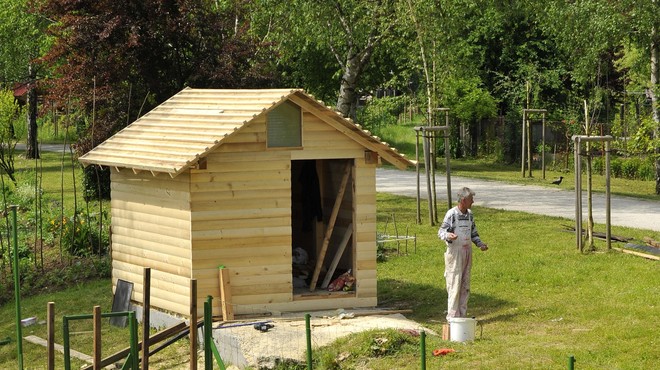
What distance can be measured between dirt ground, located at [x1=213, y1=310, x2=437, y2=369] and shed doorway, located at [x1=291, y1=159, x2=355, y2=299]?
165 centimetres

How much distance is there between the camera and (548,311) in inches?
621

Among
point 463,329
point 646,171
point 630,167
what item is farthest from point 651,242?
point 630,167

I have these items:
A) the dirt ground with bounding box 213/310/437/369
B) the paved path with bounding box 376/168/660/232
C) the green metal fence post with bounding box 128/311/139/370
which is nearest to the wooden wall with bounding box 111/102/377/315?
the dirt ground with bounding box 213/310/437/369

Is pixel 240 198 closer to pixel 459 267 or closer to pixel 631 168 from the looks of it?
pixel 459 267

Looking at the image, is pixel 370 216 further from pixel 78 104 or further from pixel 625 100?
pixel 625 100

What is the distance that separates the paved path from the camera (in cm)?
2505

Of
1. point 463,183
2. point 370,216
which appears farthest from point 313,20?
point 370,216

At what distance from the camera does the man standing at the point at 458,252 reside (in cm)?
1504

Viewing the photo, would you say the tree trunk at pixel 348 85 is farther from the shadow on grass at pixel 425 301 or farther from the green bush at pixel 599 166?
the shadow on grass at pixel 425 301

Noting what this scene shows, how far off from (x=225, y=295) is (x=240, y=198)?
133cm

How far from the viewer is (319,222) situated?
1866cm

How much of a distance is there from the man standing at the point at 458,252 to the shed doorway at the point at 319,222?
7.34 feet

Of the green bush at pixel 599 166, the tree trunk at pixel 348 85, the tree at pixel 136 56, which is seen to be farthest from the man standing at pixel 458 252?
the green bush at pixel 599 166

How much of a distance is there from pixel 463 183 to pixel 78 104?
12022 millimetres
